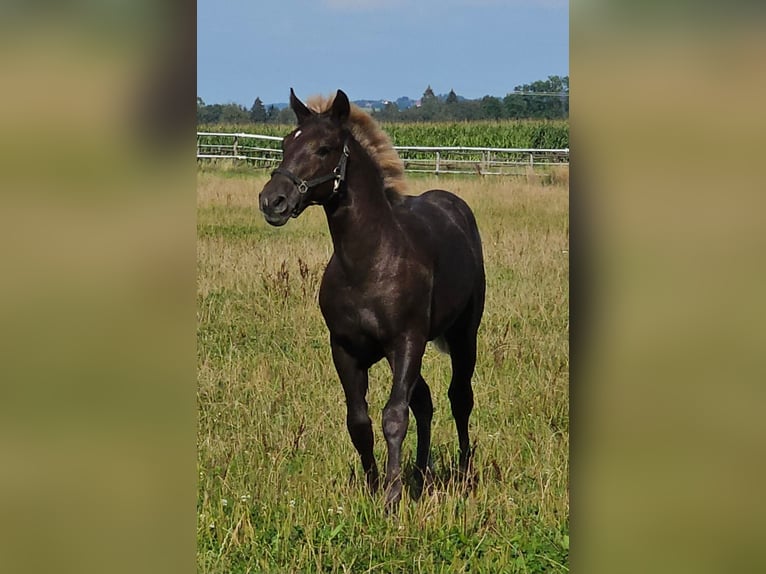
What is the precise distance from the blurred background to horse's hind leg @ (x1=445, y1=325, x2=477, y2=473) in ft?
6.96

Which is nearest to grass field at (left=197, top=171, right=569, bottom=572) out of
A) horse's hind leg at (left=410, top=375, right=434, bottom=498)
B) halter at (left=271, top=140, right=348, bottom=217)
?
horse's hind leg at (left=410, top=375, right=434, bottom=498)

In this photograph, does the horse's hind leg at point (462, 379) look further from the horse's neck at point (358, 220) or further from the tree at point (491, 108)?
the tree at point (491, 108)

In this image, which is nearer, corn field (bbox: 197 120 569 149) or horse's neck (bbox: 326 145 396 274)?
corn field (bbox: 197 120 569 149)

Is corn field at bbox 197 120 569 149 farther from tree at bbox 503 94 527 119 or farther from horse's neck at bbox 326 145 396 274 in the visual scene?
horse's neck at bbox 326 145 396 274

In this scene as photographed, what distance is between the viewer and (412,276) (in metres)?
3.72

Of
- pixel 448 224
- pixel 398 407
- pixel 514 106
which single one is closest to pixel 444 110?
pixel 514 106

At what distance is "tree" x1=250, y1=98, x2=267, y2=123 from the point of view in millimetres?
3289
